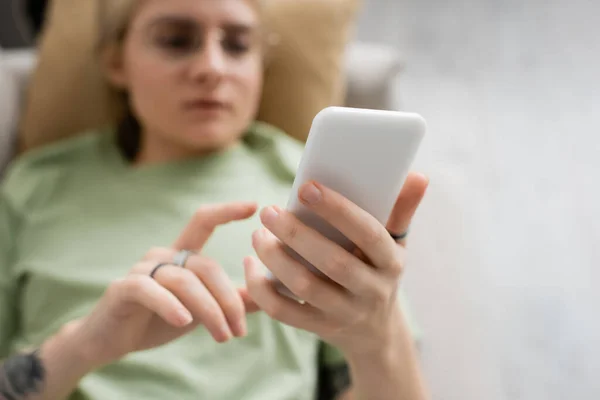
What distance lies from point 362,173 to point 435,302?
0.41 m

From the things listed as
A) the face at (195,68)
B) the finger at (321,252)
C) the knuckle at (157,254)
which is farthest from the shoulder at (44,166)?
the finger at (321,252)

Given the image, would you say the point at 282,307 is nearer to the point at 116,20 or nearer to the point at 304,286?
the point at 304,286

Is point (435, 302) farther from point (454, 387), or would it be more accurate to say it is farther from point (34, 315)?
point (34, 315)

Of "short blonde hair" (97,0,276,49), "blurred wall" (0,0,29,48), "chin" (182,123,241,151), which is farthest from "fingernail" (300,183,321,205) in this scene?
"blurred wall" (0,0,29,48)

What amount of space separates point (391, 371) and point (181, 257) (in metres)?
0.23

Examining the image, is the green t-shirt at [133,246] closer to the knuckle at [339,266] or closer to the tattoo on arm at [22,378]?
the tattoo on arm at [22,378]

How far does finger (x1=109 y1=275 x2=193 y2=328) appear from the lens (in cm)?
49

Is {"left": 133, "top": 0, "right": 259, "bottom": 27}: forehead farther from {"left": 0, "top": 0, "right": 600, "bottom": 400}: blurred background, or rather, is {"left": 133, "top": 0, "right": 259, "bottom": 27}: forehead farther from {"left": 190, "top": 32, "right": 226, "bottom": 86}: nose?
{"left": 0, "top": 0, "right": 600, "bottom": 400}: blurred background

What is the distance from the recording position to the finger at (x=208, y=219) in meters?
0.54

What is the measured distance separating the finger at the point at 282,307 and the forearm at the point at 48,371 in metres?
0.23

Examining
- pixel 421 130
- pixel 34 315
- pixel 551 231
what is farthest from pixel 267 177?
pixel 551 231

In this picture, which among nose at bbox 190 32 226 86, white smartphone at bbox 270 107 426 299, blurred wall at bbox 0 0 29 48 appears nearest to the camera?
white smartphone at bbox 270 107 426 299

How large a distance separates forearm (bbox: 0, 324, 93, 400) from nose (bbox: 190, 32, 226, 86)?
353mm

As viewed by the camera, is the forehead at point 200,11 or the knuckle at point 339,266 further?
the forehead at point 200,11
